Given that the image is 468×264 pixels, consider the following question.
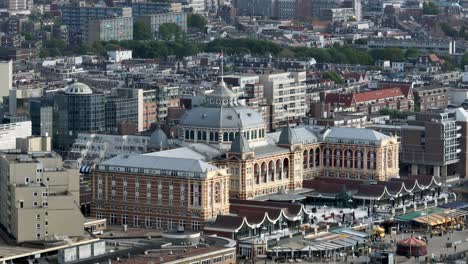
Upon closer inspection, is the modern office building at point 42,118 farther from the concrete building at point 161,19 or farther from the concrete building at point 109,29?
the concrete building at point 161,19

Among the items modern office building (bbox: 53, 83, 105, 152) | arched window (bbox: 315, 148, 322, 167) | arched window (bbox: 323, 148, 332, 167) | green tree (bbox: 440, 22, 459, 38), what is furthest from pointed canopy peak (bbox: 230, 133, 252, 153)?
green tree (bbox: 440, 22, 459, 38)

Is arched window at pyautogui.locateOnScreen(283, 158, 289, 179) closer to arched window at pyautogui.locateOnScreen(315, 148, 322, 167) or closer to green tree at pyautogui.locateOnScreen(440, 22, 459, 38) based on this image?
arched window at pyautogui.locateOnScreen(315, 148, 322, 167)

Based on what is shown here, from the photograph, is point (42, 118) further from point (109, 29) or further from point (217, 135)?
point (109, 29)

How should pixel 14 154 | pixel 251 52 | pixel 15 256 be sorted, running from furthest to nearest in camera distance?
pixel 251 52, pixel 14 154, pixel 15 256

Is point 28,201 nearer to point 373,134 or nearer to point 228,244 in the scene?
point 228,244

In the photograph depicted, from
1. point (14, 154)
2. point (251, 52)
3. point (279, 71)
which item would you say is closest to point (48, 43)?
point (251, 52)
